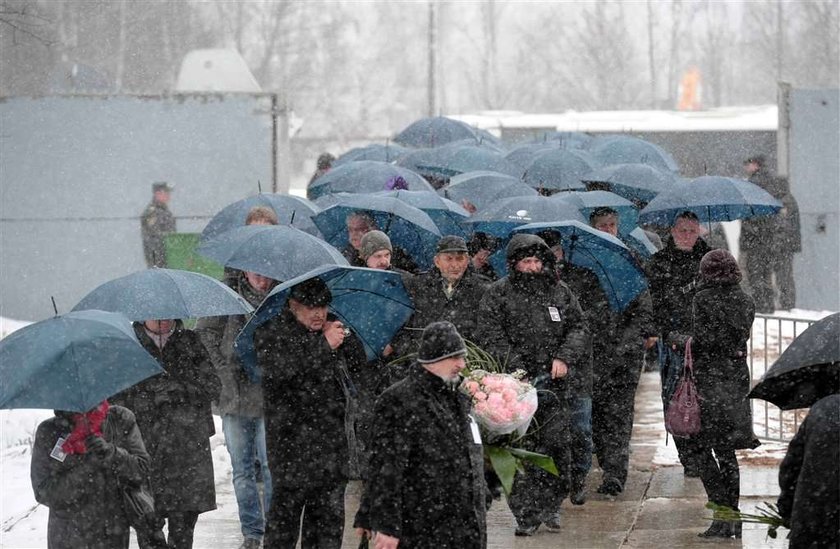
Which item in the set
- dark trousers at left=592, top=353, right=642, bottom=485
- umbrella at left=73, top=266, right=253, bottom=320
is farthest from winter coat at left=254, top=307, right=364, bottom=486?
dark trousers at left=592, top=353, right=642, bottom=485

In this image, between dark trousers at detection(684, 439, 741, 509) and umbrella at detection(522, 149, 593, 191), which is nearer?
dark trousers at detection(684, 439, 741, 509)

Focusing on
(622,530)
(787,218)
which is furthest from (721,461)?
(787,218)

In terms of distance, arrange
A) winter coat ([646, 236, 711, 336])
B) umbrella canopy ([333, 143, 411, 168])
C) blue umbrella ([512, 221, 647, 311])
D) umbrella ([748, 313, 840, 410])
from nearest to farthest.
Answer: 1. umbrella ([748, 313, 840, 410])
2. blue umbrella ([512, 221, 647, 311])
3. winter coat ([646, 236, 711, 336])
4. umbrella canopy ([333, 143, 411, 168])

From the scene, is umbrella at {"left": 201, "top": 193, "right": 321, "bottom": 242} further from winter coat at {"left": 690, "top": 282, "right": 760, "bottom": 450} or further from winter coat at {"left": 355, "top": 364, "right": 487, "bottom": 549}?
winter coat at {"left": 355, "top": 364, "right": 487, "bottom": 549}

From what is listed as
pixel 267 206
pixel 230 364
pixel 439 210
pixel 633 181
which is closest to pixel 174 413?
pixel 230 364

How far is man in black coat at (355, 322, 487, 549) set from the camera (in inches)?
261

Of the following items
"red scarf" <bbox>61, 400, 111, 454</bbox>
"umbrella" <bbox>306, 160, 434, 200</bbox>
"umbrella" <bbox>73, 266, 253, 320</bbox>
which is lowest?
"red scarf" <bbox>61, 400, 111, 454</bbox>

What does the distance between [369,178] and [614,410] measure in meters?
3.90

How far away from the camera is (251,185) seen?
20.4 meters

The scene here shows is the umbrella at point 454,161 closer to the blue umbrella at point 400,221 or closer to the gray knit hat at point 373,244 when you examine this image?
the blue umbrella at point 400,221

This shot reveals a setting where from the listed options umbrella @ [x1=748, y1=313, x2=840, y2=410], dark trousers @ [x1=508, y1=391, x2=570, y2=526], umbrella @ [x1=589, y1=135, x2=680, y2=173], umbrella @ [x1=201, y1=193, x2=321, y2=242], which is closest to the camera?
umbrella @ [x1=748, y1=313, x2=840, y2=410]

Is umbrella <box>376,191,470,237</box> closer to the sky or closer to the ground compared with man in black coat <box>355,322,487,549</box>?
closer to the sky

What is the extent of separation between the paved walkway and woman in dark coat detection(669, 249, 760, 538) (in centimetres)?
40

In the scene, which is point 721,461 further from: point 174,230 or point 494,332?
point 174,230
